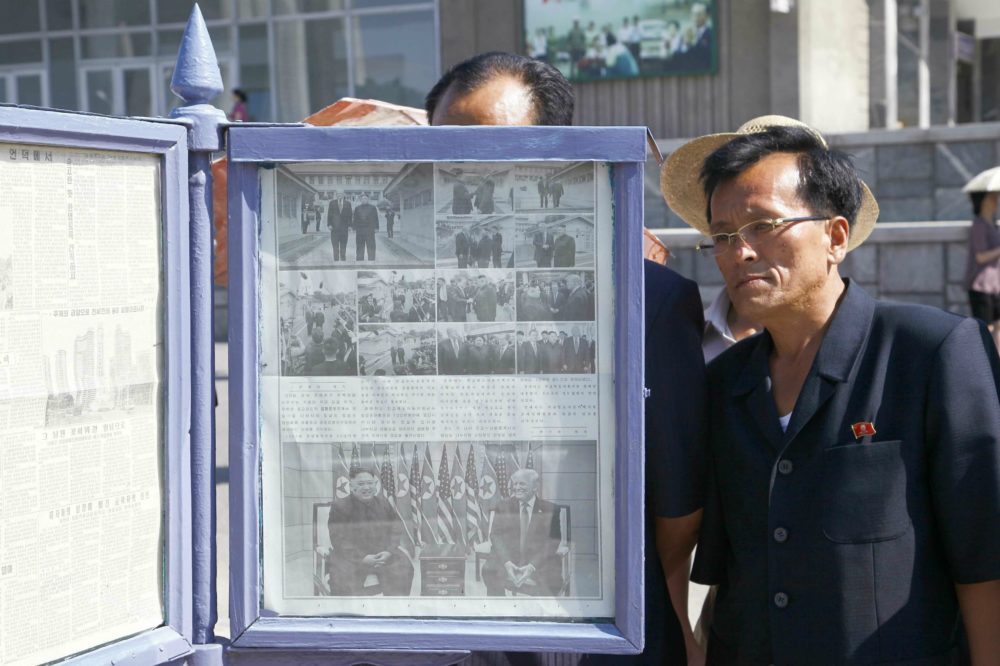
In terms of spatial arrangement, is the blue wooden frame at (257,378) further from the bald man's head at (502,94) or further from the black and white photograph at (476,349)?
the bald man's head at (502,94)

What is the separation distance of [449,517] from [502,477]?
0.31 feet

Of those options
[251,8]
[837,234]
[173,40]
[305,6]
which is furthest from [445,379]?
[173,40]

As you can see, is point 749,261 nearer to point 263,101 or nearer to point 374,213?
point 374,213

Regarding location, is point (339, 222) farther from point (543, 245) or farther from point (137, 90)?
point (137, 90)

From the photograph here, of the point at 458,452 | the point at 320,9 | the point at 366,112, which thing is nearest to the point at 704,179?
the point at 458,452

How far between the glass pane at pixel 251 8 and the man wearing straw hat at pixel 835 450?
14.5 m

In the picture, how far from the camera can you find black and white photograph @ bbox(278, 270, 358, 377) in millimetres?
1622

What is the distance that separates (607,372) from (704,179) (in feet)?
1.99

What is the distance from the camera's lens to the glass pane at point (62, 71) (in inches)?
649

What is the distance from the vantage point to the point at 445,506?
1634mm

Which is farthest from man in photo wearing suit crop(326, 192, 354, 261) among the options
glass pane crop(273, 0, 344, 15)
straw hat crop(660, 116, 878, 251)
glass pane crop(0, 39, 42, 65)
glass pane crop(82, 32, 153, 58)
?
glass pane crop(0, 39, 42, 65)

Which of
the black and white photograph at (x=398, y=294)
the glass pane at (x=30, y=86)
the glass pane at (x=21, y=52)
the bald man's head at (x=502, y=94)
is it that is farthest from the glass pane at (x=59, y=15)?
the black and white photograph at (x=398, y=294)

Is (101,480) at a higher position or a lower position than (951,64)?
lower

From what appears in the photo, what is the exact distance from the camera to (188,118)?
1.65 m
